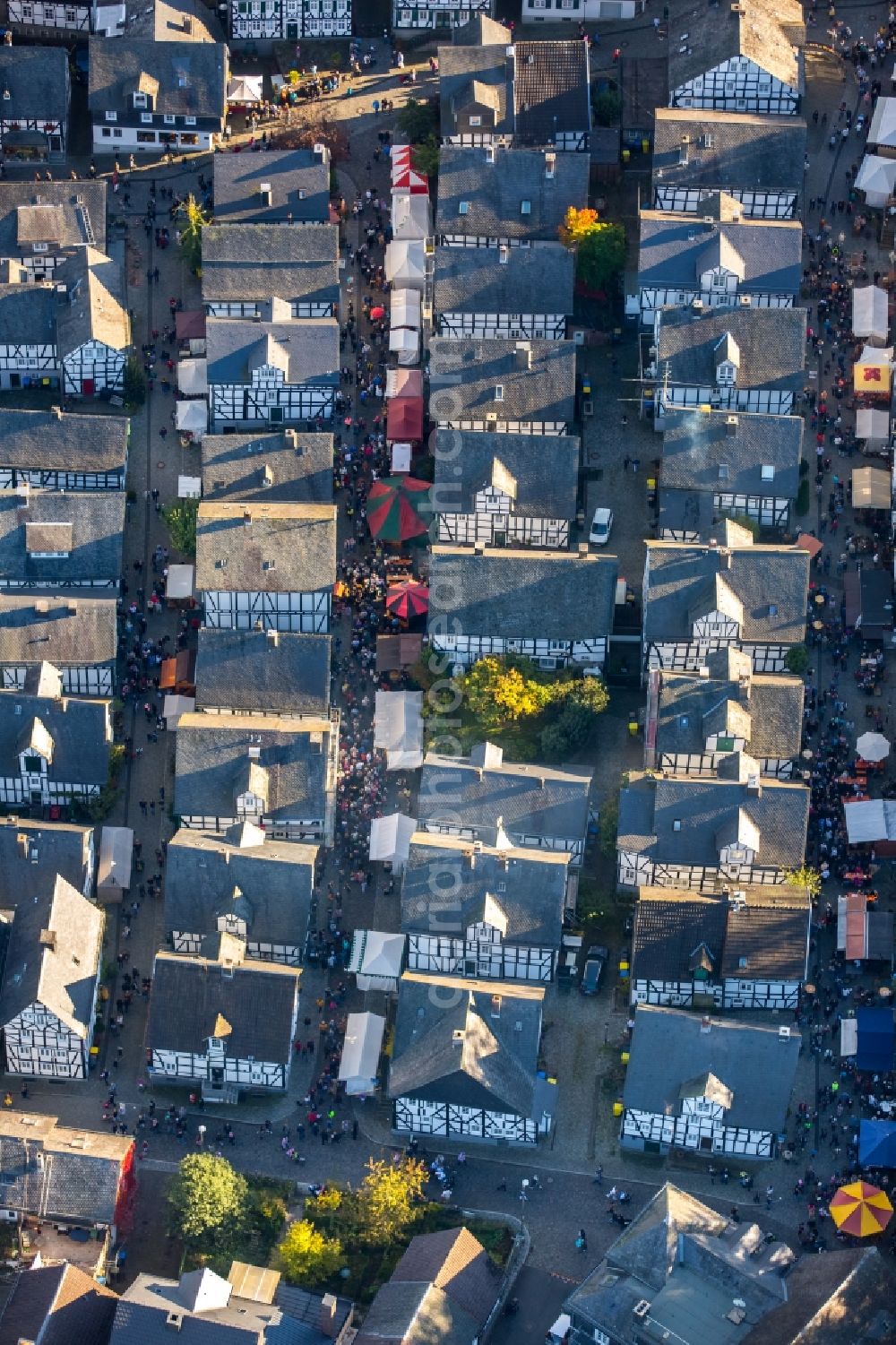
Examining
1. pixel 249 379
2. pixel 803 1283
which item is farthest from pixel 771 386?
pixel 803 1283

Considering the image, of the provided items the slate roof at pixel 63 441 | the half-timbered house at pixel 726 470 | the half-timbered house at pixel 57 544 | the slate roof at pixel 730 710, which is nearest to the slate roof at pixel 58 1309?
the slate roof at pixel 730 710

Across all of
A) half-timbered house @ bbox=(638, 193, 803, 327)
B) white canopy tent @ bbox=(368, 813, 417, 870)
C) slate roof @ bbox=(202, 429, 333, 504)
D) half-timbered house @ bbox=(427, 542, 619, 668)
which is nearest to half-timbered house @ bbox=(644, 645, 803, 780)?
half-timbered house @ bbox=(427, 542, 619, 668)

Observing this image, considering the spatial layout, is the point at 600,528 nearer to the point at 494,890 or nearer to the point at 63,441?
the point at 494,890

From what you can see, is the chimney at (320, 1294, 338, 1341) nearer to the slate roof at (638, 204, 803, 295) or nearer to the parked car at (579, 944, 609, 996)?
the parked car at (579, 944, 609, 996)

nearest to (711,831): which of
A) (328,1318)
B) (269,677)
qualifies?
(269,677)

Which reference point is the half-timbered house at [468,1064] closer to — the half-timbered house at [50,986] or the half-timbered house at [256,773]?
the half-timbered house at [256,773]

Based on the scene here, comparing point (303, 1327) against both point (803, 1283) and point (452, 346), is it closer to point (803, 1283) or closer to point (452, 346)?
point (803, 1283)
